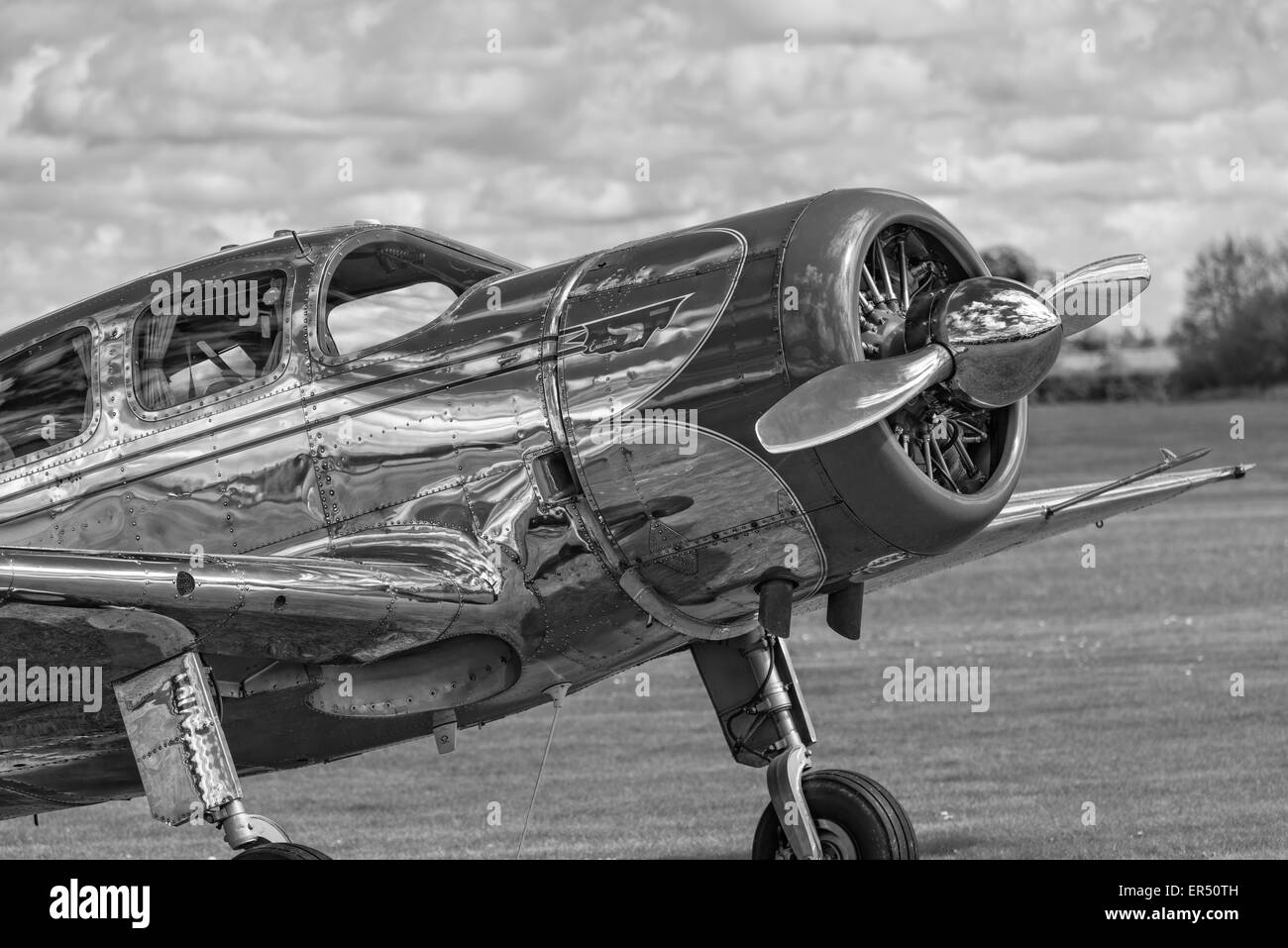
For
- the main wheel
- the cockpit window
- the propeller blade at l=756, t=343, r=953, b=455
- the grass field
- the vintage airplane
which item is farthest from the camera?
the grass field

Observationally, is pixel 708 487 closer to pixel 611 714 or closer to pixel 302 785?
pixel 302 785

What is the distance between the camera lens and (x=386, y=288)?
28.2 ft

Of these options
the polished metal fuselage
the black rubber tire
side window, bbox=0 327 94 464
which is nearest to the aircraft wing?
the polished metal fuselage

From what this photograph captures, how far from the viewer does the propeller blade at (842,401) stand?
7.04 m

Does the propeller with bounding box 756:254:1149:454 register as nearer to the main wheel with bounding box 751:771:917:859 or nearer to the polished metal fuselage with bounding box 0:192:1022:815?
the polished metal fuselage with bounding box 0:192:1022:815

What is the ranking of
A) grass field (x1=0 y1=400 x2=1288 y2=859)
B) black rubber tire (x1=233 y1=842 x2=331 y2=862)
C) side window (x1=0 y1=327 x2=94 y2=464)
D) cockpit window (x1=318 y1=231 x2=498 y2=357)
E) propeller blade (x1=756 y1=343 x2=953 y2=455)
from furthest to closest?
1. grass field (x1=0 y1=400 x2=1288 y2=859)
2. side window (x1=0 y1=327 x2=94 y2=464)
3. cockpit window (x1=318 y1=231 x2=498 y2=357)
4. black rubber tire (x1=233 y1=842 x2=331 y2=862)
5. propeller blade (x1=756 y1=343 x2=953 y2=455)

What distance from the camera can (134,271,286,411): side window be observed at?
8344 millimetres

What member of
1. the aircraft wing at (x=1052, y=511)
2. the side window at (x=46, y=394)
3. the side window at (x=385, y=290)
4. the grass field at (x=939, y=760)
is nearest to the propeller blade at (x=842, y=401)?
the side window at (x=385, y=290)

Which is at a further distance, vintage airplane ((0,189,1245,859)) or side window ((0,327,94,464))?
side window ((0,327,94,464))

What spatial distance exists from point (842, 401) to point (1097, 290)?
195 cm

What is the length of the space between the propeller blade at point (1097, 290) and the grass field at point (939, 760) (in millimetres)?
3856

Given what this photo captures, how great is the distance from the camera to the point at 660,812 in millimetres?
13773

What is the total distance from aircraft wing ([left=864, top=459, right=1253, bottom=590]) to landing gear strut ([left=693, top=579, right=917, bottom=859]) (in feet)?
2.22
